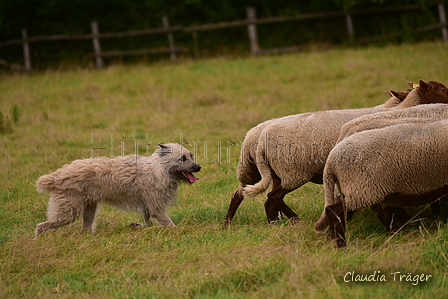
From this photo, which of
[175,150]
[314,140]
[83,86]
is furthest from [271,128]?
[83,86]

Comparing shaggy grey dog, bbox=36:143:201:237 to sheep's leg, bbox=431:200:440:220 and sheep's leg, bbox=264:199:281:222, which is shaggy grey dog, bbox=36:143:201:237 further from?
sheep's leg, bbox=431:200:440:220

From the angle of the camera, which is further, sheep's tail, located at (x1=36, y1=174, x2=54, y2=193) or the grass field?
sheep's tail, located at (x1=36, y1=174, x2=54, y2=193)

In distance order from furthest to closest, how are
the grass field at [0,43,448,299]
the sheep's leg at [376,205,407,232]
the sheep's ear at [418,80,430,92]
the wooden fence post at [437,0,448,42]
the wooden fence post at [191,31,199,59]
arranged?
the wooden fence post at [191,31,199,59] → the wooden fence post at [437,0,448,42] → the sheep's ear at [418,80,430,92] → the sheep's leg at [376,205,407,232] → the grass field at [0,43,448,299]

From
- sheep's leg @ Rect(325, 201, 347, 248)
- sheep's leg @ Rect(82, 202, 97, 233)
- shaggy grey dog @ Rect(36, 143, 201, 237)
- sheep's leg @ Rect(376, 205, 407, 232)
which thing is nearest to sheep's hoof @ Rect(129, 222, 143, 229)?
shaggy grey dog @ Rect(36, 143, 201, 237)

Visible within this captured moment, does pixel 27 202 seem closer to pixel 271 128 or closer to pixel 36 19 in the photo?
pixel 271 128

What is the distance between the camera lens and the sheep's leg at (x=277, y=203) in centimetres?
599

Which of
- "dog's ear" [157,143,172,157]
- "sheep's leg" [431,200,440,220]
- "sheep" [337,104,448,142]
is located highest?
"sheep" [337,104,448,142]

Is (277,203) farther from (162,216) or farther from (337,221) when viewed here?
(162,216)

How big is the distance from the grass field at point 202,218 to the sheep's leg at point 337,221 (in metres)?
0.11

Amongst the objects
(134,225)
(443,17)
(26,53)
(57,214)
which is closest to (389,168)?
(134,225)

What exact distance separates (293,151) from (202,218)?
1.40 meters

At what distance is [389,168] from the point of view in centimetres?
483

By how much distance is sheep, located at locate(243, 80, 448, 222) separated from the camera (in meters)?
5.88

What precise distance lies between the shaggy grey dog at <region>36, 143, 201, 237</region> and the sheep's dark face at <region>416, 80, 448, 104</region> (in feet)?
9.54
